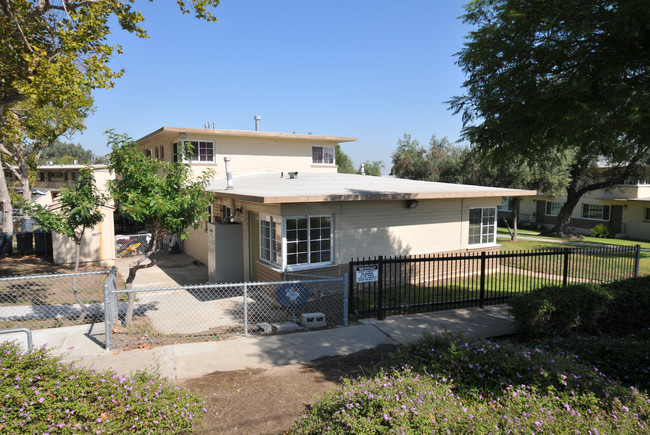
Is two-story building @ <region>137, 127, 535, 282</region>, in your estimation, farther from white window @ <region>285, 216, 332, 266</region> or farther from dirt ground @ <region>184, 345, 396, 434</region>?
dirt ground @ <region>184, 345, 396, 434</region>

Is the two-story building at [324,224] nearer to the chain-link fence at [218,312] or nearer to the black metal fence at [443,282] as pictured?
the chain-link fence at [218,312]

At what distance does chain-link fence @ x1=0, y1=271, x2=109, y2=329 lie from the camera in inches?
334

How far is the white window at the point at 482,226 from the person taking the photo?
50.6ft

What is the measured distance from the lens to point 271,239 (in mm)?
11469

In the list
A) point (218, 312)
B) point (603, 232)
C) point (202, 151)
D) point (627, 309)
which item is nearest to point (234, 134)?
point (202, 151)

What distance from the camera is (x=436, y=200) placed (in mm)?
14125

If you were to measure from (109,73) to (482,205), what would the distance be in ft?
41.1

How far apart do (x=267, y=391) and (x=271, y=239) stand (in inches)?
238

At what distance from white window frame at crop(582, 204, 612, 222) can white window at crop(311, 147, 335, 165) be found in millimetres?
25173

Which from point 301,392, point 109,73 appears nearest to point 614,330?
point 301,392

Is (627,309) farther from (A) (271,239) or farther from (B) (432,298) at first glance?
(A) (271,239)

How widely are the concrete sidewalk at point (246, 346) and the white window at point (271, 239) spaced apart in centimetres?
341

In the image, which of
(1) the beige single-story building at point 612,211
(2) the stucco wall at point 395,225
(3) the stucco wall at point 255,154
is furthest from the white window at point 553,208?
(2) the stucco wall at point 395,225

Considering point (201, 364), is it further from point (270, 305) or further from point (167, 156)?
point (167, 156)
